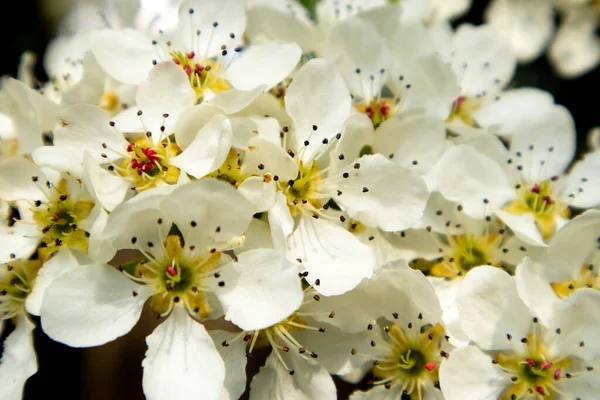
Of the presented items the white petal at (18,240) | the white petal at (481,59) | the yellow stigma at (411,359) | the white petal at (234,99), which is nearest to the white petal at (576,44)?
the white petal at (481,59)

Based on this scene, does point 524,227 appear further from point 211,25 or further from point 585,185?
point 211,25

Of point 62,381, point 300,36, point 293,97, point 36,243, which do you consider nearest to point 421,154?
point 293,97

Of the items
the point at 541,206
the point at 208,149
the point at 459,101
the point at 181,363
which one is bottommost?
the point at 181,363

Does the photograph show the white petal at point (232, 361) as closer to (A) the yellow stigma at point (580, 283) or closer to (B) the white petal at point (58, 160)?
(B) the white petal at point (58, 160)

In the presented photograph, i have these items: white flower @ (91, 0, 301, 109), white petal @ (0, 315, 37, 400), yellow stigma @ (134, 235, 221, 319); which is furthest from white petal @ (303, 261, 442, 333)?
white petal @ (0, 315, 37, 400)

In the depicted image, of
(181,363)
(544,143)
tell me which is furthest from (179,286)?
(544,143)

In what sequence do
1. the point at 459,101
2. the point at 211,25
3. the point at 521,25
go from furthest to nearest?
1. the point at 521,25
2. the point at 459,101
3. the point at 211,25

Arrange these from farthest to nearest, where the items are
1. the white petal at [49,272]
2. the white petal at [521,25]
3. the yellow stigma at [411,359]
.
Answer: the white petal at [521,25] < the yellow stigma at [411,359] < the white petal at [49,272]
